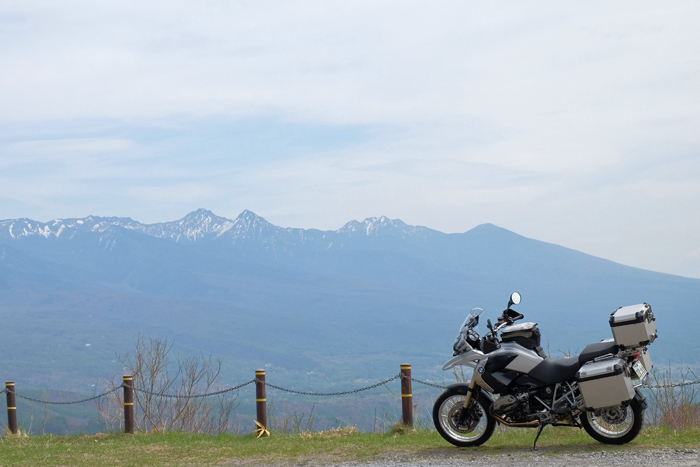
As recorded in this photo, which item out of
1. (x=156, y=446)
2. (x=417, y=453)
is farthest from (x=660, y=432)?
(x=156, y=446)

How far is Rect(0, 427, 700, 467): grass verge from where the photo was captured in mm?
9312

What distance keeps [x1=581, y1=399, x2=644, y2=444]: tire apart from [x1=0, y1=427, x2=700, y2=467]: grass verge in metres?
0.13

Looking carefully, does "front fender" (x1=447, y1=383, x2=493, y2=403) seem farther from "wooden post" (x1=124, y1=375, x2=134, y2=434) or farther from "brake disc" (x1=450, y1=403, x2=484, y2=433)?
"wooden post" (x1=124, y1=375, x2=134, y2=434)

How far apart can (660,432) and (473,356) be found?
9.67ft

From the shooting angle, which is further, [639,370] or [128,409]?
[128,409]

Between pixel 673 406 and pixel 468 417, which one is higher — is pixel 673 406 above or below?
below

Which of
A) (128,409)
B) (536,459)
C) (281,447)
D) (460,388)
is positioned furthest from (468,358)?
(128,409)

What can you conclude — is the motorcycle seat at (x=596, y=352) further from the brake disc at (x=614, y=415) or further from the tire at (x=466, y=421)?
the tire at (x=466, y=421)

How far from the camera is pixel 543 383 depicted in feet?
29.2

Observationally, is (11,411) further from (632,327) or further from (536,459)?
(632,327)

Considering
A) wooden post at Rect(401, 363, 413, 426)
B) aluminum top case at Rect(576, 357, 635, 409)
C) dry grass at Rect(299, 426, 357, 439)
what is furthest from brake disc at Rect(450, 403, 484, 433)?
dry grass at Rect(299, 426, 357, 439)

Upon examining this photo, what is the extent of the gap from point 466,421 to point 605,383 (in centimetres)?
189

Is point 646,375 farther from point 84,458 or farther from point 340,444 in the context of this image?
point 84,458

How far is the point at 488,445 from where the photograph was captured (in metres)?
9.62
